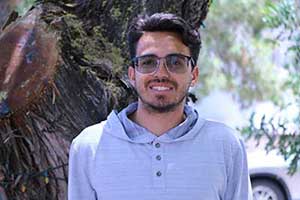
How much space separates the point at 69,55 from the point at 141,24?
900 millimetres

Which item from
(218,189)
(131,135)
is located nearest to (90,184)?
(131,135)

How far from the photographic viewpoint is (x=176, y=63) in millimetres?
2748

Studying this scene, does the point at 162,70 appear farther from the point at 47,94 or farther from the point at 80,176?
the point at 47,94

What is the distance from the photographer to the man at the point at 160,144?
2.63m

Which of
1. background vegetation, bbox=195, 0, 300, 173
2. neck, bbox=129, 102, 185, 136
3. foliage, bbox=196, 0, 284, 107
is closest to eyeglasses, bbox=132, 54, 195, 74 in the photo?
neck, bbox=129, 102, 185, 136

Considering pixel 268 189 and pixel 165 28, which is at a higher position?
pixel 165 28

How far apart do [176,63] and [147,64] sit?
0.35 ft

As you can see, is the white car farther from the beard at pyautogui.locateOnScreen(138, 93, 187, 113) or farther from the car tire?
the beard at pyautogui.locateOnScreen(138, 93, 187, 113)

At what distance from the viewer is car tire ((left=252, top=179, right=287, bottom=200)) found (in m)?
8.82

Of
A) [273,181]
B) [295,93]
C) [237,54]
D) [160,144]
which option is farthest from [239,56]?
[160,144]

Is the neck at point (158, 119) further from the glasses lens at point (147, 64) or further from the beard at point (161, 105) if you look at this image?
the glasses lens at point (147, 64)

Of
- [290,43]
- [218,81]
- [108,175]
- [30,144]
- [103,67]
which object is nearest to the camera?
[108,175]

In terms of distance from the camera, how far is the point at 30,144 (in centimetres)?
348

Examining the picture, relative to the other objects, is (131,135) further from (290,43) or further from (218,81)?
(218,81)
